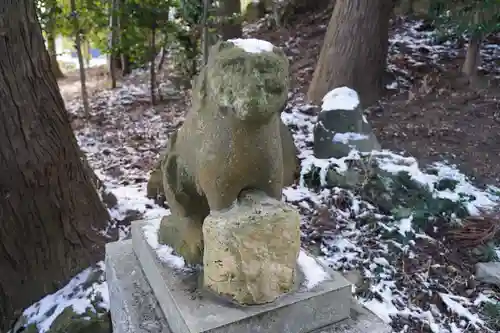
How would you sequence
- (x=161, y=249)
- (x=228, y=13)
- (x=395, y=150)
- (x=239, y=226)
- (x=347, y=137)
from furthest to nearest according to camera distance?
(x=228, y=13)
(x=395, y=150)
(x=347, y=137)
(x=161, y=249)
(x=239, y=226)

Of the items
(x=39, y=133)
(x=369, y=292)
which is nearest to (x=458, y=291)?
(x=369, y=292)

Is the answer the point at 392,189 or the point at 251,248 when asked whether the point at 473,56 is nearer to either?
the point at 392,189

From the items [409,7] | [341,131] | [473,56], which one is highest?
[409,7]

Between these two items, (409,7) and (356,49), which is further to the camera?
(409,7)

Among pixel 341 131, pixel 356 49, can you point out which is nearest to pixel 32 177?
pixel 341 131

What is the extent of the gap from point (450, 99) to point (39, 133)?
3330 millimetres

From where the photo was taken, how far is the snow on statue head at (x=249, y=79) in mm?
1041

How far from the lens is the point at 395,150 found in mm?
3396

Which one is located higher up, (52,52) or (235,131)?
(235,131)

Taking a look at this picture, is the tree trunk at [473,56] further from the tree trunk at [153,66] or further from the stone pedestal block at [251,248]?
the stone pedestal block at [251,248]

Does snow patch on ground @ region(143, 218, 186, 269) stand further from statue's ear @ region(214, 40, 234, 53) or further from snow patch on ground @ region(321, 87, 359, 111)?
snow patch on ground @ region(321, 87, 359, 111)

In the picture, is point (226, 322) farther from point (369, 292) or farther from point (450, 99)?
point (450, 99)

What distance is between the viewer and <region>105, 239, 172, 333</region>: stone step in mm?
1349

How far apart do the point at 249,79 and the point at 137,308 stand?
0.81 m
